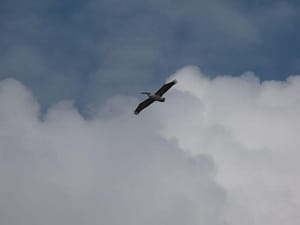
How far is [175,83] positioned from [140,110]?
11.6m

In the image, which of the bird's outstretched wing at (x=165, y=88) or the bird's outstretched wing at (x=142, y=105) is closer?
the bird's outstretched wing at (x=165, y=88)

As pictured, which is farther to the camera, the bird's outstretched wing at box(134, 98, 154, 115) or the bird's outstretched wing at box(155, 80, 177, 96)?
the bird's outstretched wing at box(134, 98, 154, 115)

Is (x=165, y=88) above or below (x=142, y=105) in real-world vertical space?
below

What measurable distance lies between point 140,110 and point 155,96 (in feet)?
15.5

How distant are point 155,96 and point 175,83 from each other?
7.13m

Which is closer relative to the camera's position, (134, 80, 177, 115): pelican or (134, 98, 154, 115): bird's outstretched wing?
(134, 80, 177, 115): pelican

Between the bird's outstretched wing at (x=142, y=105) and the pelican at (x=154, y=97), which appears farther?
the bird's outstretched wing at (x=142, y=105)

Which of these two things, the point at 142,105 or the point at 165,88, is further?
the point at 142,105

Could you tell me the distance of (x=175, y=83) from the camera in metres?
190

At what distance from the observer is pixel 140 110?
7795 inches

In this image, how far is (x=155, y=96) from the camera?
196m
